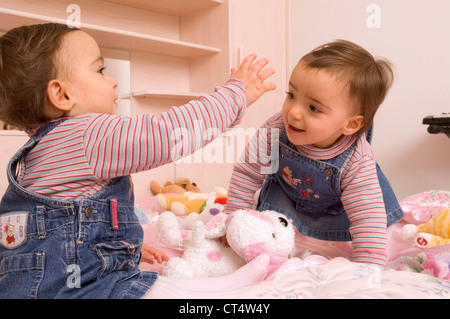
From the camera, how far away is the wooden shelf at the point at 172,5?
7.76ft

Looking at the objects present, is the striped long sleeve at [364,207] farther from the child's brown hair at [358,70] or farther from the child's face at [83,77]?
the child's face at [83,77]

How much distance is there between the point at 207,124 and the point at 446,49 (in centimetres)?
202

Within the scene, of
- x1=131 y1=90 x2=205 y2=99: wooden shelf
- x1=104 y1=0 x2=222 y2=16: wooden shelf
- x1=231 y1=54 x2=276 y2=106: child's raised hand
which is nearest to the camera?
x1=231 y1=54 x2=276 y2=106: child's raised hand

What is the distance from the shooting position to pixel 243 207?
44.1 inches

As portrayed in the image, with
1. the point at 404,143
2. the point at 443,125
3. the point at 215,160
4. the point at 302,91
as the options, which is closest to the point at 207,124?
the point at 302,91

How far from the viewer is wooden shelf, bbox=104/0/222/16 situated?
2365mm

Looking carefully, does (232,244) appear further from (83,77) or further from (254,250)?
(83,77)

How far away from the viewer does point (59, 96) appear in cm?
71

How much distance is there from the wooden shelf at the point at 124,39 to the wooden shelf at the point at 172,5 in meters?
0.27

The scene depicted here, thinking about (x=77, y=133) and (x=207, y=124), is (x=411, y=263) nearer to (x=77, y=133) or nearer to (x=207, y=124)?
(x=207, y=124)

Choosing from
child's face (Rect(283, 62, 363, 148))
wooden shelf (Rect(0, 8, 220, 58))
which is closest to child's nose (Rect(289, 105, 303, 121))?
child's face (Rect(283, 62, 363, 148))

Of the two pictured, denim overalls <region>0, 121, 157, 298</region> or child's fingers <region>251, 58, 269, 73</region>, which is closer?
denim overalls <region>0, 121, 157, 298</region>

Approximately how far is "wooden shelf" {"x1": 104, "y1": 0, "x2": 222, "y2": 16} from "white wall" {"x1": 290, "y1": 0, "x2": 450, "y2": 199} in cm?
88

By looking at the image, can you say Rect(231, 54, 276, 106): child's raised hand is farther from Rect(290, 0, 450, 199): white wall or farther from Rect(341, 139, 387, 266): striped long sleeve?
Rect(290, 0, 450, 199): white wall
